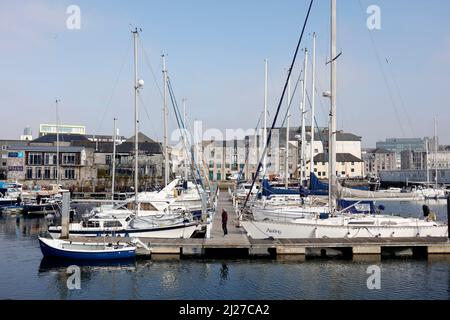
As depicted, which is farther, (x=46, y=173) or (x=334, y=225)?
(x=46, y=173)

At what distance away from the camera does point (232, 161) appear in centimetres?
13050

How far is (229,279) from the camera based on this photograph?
83.1 ft

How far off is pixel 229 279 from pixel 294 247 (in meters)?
6.20

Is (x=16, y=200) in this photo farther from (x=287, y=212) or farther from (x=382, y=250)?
(x=382, y=250)

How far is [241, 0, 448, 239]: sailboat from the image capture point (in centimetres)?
3111


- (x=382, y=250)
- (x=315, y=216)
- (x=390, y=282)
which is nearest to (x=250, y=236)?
(x=315, y=216)

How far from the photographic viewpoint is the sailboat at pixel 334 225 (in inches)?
1225

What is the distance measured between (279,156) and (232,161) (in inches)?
569

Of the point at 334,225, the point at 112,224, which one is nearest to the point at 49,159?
the point at 112,224

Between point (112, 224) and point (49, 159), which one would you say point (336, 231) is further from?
point (49, 159)

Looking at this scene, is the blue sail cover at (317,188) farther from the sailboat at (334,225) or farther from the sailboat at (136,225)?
the sailboat at (136,225)

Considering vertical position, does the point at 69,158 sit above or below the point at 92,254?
above

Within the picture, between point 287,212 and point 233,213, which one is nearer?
point 287,212

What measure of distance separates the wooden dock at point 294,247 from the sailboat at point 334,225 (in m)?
0.91
